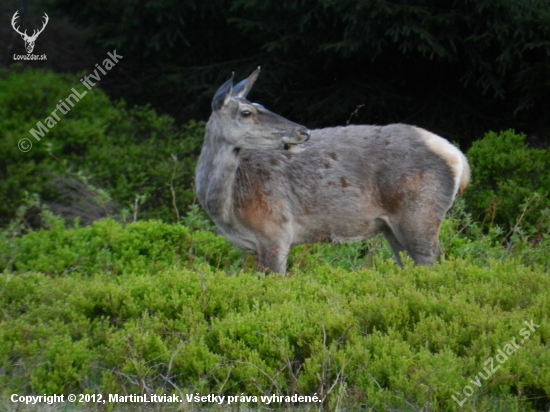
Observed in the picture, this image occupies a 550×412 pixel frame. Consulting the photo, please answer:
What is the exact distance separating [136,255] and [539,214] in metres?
5.23

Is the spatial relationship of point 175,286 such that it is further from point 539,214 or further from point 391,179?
point 539,214

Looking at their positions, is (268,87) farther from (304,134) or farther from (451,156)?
(304,134)

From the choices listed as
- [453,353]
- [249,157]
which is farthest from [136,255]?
[453,353]

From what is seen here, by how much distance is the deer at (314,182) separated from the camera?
7828 millimetres

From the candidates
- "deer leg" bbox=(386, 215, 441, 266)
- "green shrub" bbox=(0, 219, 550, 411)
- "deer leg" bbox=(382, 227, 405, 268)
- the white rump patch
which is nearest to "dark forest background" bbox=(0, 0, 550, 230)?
the white rump patch

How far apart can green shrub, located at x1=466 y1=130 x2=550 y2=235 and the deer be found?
2.97m

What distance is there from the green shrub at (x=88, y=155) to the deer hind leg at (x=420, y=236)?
484 cm

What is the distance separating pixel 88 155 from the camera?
534 inches

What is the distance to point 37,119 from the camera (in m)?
13.5

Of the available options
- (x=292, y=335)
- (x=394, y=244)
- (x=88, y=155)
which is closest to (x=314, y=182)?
(x=394, y=244)

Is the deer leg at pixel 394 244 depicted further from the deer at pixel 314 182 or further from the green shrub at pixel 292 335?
the green shrub at pixel 292 335

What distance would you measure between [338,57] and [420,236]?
6.98 metres

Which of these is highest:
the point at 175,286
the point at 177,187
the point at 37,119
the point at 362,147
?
the point at 362,147

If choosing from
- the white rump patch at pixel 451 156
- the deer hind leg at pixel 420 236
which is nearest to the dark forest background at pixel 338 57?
the white rump patch at pixel 451 156
